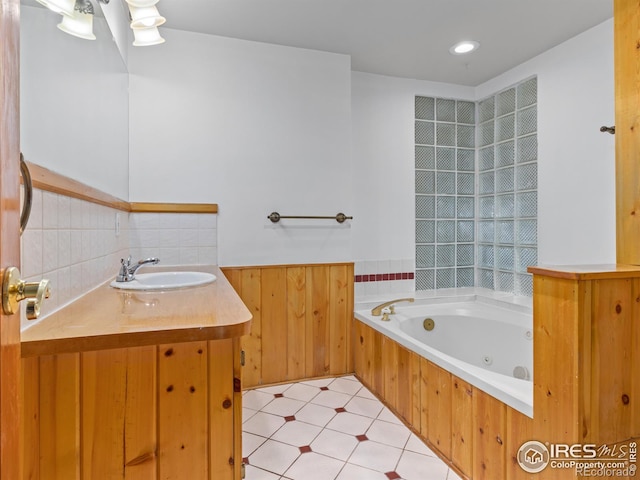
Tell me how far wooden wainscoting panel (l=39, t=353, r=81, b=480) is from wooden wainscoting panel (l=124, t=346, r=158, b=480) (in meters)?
0.10

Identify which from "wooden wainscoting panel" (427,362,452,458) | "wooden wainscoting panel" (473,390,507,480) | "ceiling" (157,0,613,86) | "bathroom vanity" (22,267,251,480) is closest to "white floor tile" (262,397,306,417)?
"wooden wainscoting panel" (427,362,452,458)

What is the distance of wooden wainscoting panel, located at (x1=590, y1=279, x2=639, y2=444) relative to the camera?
1.17 m

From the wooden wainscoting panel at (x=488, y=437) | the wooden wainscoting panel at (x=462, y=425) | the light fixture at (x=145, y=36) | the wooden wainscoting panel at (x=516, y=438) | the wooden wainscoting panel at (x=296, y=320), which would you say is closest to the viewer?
the wooden wainscoting panel at (x=516, y=438)

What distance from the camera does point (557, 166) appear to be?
2582mm

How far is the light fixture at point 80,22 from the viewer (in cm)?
119

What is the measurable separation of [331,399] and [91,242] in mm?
1642

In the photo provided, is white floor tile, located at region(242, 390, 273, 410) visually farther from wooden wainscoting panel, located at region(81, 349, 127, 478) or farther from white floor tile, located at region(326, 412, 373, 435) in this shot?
wooden wainscoting panel, located at region(81, 349, 127, 478)

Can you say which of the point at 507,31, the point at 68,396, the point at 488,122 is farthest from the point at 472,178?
the point at 68,396

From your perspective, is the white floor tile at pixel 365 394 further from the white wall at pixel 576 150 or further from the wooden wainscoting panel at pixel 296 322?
the white wall at pixel 576 150

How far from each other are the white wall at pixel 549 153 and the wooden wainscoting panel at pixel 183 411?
2.17 metres

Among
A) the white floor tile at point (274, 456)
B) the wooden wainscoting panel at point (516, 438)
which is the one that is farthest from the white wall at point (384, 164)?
the wooden wainscoting panel at point (516, 438)

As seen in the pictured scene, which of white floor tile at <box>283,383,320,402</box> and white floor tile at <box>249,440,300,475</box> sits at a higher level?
white floor tile at <box>283,383,320,402</box>

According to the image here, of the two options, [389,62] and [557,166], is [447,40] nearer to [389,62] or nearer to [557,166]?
[389,62]

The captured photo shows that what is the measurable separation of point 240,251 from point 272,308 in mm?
449
